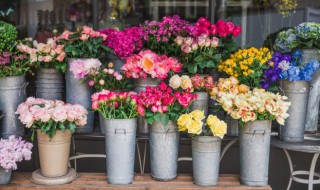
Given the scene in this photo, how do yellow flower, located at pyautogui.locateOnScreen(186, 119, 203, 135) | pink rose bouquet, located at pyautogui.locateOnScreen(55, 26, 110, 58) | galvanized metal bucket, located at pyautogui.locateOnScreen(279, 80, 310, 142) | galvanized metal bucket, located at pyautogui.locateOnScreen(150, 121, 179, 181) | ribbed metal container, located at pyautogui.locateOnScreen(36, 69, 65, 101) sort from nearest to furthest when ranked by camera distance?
yellow flower, located at pyautogui.locateOnScreen(186, 119, 203, 135) < galvanized metal bucket, located at pyautogui.locateOnScreen(150, 121, 179, 181) < galvanized metal bucket, located at pyautogui.locateOnScreen(279, 80, 310, 142) < pink rose bouquet, located at pyautogui.locateOnScreen(55, 26, 110, 58) < ribbed metal container, located at pyautogui.locateOnScreen(36, 69, 65, 101)

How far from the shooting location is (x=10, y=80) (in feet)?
8.13

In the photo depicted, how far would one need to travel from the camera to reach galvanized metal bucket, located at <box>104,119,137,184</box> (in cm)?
222

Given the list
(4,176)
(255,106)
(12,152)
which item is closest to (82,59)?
(12,152)

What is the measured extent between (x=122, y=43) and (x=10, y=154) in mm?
851

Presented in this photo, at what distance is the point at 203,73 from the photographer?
265 centimetres

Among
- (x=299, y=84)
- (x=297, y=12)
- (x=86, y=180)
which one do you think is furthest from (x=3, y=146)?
(x=297, y=12)

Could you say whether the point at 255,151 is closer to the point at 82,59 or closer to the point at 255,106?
the point at 255,106

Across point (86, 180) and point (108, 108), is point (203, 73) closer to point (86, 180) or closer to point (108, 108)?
point (108, 108)

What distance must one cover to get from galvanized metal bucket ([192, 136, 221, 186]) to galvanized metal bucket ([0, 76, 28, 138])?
3.36ft

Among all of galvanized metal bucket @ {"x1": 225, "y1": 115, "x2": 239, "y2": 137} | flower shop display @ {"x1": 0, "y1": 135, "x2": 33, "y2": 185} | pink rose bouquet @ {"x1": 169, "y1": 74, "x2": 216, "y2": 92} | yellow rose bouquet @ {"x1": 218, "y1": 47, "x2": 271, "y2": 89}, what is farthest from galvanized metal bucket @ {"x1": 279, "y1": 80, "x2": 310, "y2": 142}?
flower shop display @ {"x1": 0, "y1": 135, "x2": 33, "y2": 185}

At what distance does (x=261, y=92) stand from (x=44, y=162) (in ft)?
3.85

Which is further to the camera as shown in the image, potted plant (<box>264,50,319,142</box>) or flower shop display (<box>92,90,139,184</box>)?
potted plant (<box>264,50,319,142</box>)

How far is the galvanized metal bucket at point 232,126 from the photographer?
2.60 meters

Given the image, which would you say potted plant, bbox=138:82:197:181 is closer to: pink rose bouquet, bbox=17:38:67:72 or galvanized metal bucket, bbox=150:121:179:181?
galvanized metal bucket, bbox=150:121:179:181
